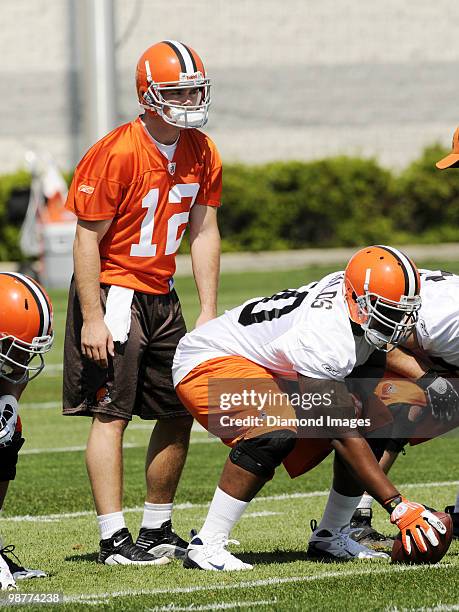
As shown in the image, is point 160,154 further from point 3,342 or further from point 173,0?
point 173,0

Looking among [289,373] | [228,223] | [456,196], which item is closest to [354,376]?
[289,373]

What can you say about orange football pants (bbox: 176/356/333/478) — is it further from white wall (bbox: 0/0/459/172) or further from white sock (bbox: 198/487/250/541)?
white wall (bbox: 0/0/459/172)

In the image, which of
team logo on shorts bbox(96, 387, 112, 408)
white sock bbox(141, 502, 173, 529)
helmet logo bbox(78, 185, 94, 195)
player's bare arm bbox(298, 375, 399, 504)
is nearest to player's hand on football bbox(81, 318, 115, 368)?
team logo on shorts bbox(96, 387, 112, 408)

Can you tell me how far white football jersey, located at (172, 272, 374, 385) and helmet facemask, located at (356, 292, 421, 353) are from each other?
0.06 m

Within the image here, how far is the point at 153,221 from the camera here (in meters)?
5.91

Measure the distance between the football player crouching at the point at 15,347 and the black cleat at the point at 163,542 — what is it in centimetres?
67

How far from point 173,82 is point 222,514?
6.12 feet

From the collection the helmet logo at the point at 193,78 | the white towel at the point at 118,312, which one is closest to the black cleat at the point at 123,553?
the white towel at the point at 118,312

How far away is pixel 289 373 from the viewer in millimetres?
5559

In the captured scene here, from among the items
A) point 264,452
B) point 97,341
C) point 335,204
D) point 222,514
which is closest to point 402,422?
point 264,452

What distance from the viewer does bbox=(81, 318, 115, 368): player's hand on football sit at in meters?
5.70

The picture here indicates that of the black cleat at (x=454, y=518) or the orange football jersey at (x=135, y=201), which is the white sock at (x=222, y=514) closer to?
the orange football jersey at (x=135, y=201)

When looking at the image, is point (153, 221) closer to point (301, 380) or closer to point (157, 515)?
point (301, 380)

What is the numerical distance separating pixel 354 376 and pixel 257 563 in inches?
34.4
